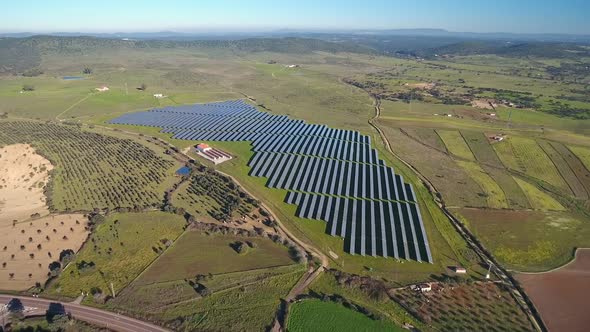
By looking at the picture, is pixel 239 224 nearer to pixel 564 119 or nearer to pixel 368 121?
pixel 368 121

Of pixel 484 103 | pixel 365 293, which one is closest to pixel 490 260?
pixel 365 293

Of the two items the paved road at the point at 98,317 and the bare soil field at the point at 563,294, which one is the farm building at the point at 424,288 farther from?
the paved road at the point at 98,317

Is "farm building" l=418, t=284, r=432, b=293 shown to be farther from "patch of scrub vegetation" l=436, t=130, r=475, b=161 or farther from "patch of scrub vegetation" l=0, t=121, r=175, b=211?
"patch of scrub vegetation" l=436, t=130, r=475, b=161

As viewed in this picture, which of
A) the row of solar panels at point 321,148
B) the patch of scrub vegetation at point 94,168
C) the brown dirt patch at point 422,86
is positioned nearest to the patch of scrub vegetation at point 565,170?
the row of solar panels at point 321,148

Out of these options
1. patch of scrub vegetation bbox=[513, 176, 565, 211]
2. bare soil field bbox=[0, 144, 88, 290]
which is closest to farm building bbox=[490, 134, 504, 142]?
patch of scrub vegetation bbox=[513, 176, 565, 211]

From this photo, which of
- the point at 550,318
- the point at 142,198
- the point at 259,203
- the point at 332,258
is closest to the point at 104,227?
the point at 142,198
